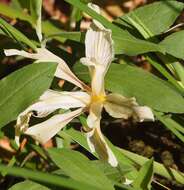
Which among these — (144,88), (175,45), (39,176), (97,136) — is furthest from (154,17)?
(39,176)

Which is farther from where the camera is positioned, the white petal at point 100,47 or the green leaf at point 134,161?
the green leaf at point 134,161

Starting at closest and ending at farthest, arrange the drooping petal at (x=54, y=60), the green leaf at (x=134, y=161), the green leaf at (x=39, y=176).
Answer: the green leaf at (x=39, y=176) → the drooping petal at (x=54, y=60) → the green leaf at (x=134, y=161)

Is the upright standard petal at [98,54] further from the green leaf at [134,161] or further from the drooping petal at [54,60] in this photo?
the green leaf at [134,161]

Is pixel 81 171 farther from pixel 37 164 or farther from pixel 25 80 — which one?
pixel 37 164

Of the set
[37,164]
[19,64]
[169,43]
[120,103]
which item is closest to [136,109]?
[120,103]

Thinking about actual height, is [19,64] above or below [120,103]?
below

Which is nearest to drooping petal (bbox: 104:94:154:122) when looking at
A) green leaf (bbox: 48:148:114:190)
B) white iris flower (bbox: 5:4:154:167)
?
white iris flower (bbox: 5:4:154:167)

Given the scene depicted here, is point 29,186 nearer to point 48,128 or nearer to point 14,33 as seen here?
point 48,128

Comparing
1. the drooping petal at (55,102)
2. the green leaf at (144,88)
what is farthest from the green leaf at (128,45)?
the drooping petal at (55,102)
